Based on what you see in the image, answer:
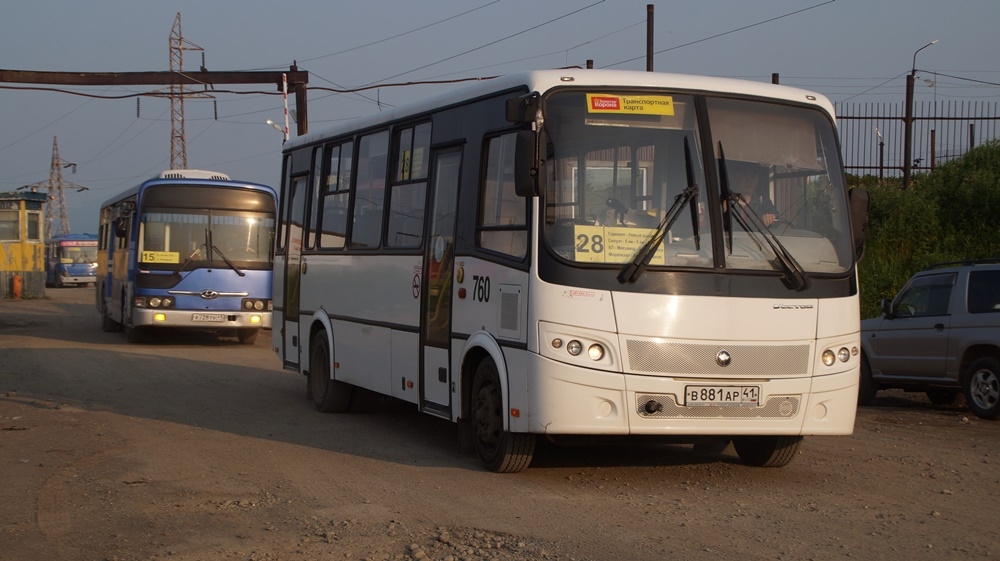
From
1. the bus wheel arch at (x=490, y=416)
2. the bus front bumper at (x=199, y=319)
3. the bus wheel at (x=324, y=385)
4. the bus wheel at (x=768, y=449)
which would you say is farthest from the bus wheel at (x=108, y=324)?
the bus wheel at (x=768, y=449)

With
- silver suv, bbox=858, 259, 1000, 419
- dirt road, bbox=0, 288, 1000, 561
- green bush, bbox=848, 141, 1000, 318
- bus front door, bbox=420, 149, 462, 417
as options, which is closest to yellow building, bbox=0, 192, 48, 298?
green bush, bbox=848, 141, 1000, 318

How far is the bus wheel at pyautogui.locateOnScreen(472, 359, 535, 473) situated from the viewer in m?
8.73

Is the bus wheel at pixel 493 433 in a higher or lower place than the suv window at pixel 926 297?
lower

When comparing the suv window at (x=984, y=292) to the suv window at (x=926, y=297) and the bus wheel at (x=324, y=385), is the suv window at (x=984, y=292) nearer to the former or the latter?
the suv window at (x=926, y=297)

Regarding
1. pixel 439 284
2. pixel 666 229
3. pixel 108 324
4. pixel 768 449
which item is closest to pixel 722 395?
pixel 666 229

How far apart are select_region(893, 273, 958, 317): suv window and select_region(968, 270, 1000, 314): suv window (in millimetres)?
335

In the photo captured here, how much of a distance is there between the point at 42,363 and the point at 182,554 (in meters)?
14.0

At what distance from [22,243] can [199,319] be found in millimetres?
23583

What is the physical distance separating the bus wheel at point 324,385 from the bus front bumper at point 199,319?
9708 mm

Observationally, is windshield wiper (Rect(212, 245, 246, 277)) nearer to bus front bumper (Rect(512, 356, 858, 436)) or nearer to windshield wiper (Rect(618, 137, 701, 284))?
bus front bumper (Rect(512, 356, 858, 436))

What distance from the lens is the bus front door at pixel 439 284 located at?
385 inches

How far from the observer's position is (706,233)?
8.39 metres

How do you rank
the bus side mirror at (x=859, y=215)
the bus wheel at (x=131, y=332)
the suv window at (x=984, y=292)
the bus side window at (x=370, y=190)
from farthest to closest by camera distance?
the bus wheel at (x=131, y=332)
the suv window at (x=984, y=292)
the bus side window at (x=370, y=190)
the bus side mirror at (x=859, y=215)

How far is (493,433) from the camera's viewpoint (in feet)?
29.4
